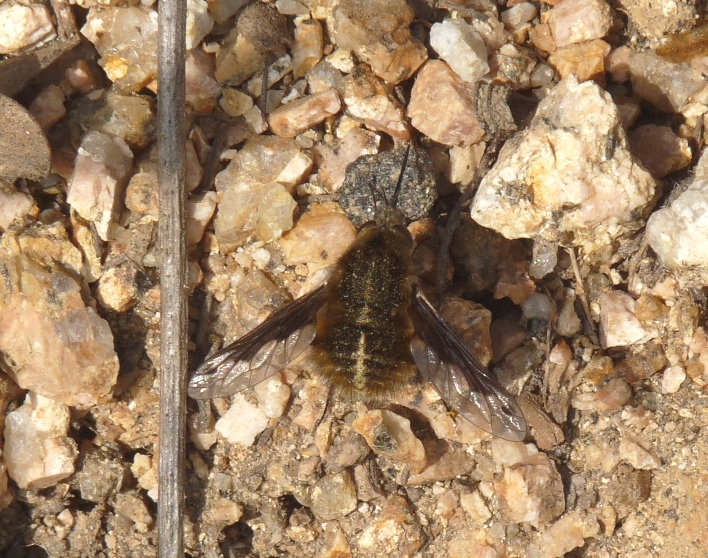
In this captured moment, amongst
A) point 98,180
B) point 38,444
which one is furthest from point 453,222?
point 38,444

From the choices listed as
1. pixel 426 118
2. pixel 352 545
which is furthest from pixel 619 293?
pixel 352 545

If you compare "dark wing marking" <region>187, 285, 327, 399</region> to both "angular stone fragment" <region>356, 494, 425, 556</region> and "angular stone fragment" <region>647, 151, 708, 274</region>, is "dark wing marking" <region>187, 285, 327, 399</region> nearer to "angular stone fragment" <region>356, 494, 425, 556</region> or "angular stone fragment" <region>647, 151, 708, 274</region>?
"angular stone fragment" <region>356, 494, 425, 556</region>

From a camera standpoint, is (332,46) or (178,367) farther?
(332,46)

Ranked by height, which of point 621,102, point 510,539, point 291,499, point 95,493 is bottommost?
point 510,539

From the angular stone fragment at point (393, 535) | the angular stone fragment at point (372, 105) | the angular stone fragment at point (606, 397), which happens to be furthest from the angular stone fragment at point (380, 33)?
the angular stone fragment at point (393, 535)

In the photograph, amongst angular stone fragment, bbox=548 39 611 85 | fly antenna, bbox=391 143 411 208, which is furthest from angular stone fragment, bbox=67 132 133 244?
angular stone fragment, bbox=548 39 611 85

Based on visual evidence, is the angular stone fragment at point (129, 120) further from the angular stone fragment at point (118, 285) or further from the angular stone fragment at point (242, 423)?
the angular stone fragment at point (242, 423)

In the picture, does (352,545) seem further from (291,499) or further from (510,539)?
(510,539)
